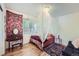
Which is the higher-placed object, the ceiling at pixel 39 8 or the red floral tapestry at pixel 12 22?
the ceiling at pixel 39 8

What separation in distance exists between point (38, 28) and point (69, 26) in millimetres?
432

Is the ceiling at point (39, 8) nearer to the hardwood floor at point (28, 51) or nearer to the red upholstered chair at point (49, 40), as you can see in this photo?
the red upholstered chair at point (49, 40)

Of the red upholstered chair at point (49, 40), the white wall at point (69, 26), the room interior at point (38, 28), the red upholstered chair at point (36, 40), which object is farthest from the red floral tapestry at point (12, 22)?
the white wall at point (69, 26)

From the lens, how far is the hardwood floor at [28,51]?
2104 mm

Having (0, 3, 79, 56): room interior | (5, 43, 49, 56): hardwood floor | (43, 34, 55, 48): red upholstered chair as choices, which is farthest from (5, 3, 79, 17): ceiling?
(5, 43, 49, 56): hardwood floor

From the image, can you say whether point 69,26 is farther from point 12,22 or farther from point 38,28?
point 12,22

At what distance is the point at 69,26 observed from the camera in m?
2.07

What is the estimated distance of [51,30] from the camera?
208cm

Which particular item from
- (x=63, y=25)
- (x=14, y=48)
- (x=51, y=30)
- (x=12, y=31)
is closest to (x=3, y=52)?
(x=14, y=48)

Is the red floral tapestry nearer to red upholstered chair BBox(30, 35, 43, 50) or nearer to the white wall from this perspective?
red upholstered chair BBox(30, 35, 43, 50)

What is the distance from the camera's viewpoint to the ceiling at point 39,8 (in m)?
2.06

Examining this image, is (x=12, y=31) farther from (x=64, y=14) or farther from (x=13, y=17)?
(x=64, y=14)

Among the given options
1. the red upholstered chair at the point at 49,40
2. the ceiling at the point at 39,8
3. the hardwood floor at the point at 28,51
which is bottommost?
the hardwood floor at the point at 28,51

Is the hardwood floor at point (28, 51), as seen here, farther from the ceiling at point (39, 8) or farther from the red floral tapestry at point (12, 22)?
the ceiling at point (39, 8)
